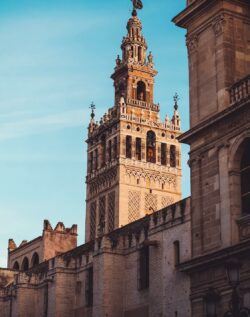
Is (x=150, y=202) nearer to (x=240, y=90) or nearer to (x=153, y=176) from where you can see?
(x=153, y=176)

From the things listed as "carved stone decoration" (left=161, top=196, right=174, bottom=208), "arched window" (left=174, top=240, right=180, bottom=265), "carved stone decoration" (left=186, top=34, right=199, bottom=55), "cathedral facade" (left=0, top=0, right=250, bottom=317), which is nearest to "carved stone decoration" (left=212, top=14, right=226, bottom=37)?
"cathedral facade" (left=0, top=0, right=250, bottom=317)

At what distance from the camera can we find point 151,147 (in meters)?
74.1

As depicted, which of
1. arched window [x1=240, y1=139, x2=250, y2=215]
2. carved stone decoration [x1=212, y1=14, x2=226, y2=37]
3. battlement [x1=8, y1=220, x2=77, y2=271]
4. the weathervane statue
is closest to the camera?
arched window [x1=240, y1=139, x2=250, y2=215]

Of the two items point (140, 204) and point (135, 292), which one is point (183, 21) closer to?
point (135, 292)

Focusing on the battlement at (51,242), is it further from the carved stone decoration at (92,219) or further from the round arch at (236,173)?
the round arch at (236,173)

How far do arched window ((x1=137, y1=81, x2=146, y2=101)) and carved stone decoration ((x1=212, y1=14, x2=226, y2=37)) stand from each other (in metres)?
52.5

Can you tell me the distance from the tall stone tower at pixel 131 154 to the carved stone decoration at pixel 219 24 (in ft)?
154

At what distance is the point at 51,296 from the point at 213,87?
80.8 feet

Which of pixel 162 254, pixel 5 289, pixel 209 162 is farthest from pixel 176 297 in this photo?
pixel 5 289

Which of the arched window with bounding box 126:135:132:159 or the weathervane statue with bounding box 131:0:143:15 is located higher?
the weathervane statue with bounding box 131:0:143:15

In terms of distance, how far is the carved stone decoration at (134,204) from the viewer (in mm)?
70125

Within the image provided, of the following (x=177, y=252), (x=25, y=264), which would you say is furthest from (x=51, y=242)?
(x=177, y=252)

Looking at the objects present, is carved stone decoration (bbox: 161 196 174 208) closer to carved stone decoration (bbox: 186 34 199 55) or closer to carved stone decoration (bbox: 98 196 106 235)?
carved stone decoration (bbox: 98 196 106 235)

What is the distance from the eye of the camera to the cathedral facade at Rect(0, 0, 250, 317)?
2144cm
